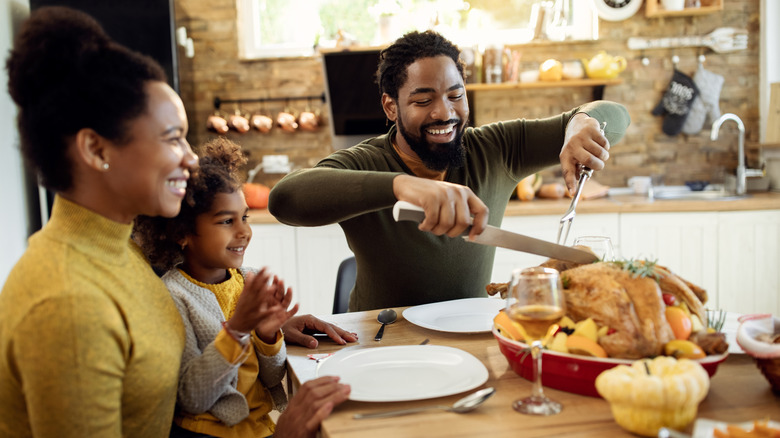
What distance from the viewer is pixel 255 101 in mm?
4148

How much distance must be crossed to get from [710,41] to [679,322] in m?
3.52

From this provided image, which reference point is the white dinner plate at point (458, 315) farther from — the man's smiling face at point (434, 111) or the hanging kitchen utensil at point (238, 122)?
the hanging kitchen utensil at point (238, 122)

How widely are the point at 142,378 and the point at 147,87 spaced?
472mm

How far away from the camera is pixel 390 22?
3.82 m

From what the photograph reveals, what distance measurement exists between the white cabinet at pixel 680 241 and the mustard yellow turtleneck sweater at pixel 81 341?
9.35 feet

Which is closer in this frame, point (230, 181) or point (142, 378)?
point (142, 378)

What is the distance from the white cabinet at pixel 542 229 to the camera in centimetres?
338

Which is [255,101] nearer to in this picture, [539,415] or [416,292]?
[416,292]

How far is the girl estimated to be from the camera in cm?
111

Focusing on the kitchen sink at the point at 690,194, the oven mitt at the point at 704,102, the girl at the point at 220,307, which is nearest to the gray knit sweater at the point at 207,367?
the girl at the point at 220,307

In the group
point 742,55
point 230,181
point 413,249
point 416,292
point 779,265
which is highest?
point 742,55

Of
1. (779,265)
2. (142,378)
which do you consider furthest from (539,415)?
(779,265)

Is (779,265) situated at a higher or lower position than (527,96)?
lower

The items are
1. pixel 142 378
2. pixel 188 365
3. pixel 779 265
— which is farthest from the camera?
pixel 779 265
